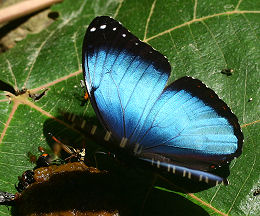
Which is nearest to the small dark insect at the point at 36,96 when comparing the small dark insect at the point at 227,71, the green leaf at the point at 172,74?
the green leaf at the point at 172,74

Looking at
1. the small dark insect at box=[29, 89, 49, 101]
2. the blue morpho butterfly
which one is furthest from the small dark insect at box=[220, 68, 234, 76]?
the small dark insect at box=[29, 89, 49, 101]

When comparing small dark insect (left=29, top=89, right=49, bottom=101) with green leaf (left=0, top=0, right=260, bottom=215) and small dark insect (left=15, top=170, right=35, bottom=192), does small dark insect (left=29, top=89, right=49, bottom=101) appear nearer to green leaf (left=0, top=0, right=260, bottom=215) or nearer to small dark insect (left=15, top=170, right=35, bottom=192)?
green leaf (left=0, top=0, right=260, bottom=215)

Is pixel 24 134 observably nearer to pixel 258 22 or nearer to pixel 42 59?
pixel 42 59

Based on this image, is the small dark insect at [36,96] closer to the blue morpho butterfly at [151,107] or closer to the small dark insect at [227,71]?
the blue morpho butterfly at [151,107]

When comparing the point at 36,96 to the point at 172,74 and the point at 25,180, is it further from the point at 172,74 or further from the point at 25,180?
the point at 172,74

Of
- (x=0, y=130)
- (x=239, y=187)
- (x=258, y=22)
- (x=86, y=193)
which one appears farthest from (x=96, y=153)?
(x=258, y=22)
